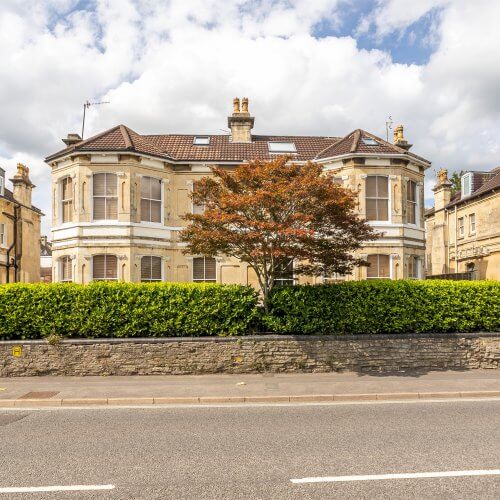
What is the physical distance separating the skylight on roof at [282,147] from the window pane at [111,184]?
819cm

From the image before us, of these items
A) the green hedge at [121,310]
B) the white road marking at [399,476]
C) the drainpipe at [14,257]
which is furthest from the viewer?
the drainpipe at [14,257]

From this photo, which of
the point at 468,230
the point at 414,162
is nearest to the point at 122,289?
the point at 414,162

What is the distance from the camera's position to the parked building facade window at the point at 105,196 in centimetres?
2016

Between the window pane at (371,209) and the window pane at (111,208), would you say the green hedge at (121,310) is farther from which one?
the window pane at (371,209)

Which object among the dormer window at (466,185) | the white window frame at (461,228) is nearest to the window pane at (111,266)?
the white window frame at (461,228)

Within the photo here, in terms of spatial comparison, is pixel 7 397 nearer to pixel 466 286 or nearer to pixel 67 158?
pixel 67 158

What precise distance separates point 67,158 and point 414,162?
1603 centimetres

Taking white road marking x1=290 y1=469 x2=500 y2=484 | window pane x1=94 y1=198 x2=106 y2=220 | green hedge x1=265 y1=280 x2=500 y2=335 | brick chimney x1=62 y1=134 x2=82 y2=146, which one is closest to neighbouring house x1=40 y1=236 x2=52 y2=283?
brick chimney x1=62 y1=134 x2=82 y2=146

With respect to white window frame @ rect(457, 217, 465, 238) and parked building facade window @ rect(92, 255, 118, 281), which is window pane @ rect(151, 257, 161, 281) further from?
white window frame @ rect(457, 217, 465, 238)

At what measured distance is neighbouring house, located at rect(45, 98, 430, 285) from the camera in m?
20.0

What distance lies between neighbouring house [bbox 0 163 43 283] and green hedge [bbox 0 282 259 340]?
779 inches

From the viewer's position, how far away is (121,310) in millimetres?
14062

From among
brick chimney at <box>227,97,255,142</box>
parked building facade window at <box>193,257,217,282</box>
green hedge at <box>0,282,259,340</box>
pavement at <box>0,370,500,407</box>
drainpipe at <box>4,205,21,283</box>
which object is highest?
brick chimney at <box>227,97,255,142</box>

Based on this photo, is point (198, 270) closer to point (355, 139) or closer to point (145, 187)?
point (145, 187)
